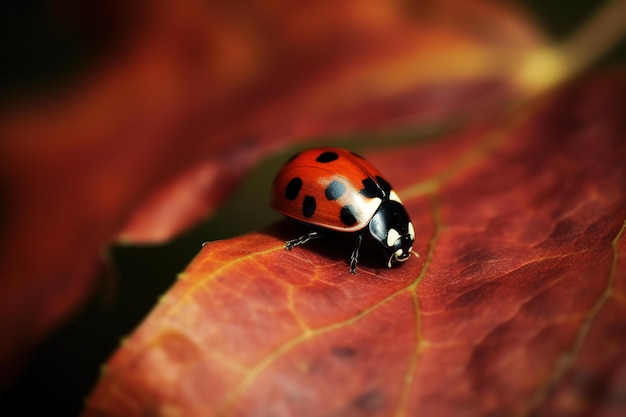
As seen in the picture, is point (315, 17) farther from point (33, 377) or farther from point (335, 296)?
point (33, 377)

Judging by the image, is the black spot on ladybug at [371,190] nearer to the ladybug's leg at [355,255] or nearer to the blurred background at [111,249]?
the ladybug's leg at [355,255]

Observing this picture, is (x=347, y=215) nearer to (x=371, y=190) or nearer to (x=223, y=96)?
(x=371, y=190)

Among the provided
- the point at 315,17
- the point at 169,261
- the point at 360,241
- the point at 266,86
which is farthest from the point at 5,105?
the point at 360,241

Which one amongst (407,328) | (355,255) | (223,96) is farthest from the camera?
(223,96)

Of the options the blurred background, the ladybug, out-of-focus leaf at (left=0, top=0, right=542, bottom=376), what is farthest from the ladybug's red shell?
the blurred background

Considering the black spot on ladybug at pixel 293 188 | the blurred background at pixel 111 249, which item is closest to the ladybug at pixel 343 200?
the black spot on ladybug at pixel 293 188

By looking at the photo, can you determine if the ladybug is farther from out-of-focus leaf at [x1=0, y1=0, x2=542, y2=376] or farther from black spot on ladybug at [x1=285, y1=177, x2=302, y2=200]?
out-of-focus leaf at [x1=0, y1=0, x2=542, y2=376]

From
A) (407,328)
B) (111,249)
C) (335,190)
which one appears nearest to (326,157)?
(335,190)

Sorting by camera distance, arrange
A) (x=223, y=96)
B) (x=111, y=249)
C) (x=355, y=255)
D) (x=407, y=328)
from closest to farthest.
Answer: (x=407, y=328) < (x=355, y=255) < (x=223, y=96) < (x=111, y=249)
